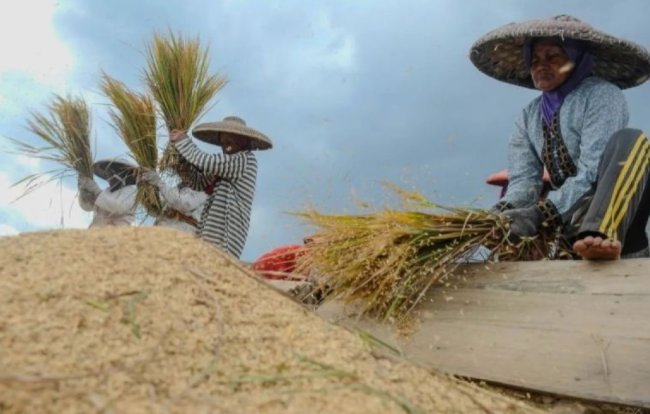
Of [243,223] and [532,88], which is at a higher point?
[532,88]

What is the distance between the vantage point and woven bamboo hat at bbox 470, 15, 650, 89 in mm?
2488

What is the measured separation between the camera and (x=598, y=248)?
1953mm

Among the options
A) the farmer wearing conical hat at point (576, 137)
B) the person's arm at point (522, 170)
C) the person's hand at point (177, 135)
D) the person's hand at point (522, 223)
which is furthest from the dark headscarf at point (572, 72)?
the person's hand at point (177, 135)

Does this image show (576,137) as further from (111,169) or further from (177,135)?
(111,169)

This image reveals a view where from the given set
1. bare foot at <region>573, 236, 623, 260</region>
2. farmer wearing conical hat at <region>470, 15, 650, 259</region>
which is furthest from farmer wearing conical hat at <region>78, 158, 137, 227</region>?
bare foot at <region>573, 236, 623, 260</region>

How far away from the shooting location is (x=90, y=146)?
492 centimetres

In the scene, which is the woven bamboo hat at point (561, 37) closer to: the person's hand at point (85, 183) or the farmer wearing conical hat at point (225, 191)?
the farmer wearing conical hat at point (225, 191)

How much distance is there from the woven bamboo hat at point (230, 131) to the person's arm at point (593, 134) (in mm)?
2426

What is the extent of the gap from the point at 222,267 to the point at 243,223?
2.64 meters

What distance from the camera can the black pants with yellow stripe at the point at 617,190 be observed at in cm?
208

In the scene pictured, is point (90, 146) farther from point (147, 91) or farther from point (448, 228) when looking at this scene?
point (448, 228)

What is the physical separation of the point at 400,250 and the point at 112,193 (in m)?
3.22

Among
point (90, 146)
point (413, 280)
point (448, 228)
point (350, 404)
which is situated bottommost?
point (350, 404)

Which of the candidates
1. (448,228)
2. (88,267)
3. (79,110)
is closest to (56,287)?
(88,267)
